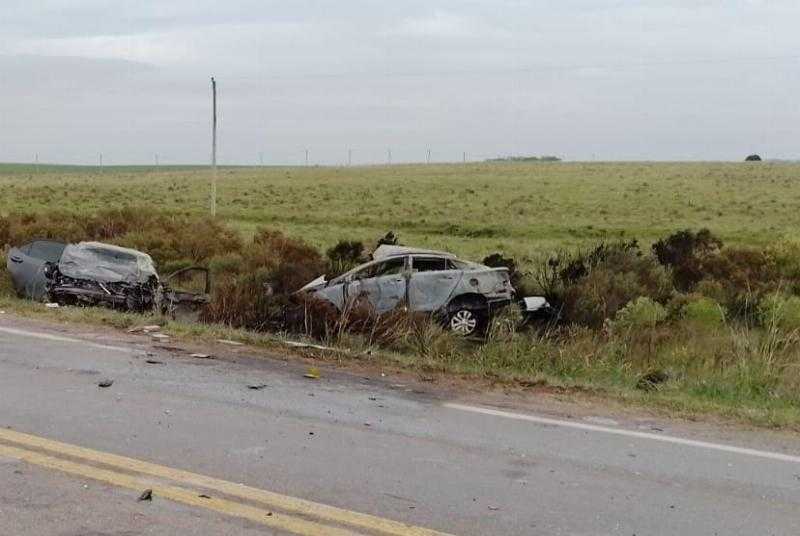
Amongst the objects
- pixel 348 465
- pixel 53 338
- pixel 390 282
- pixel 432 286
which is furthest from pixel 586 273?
pixel 348 465

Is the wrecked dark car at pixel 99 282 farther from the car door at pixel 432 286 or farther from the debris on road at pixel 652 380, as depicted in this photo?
the debris on road at pixel 652 380

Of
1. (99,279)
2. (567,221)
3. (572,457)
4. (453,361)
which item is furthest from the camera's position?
(567,221)

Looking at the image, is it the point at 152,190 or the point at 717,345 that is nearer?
the point at 717,345

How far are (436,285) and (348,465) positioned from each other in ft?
29.8

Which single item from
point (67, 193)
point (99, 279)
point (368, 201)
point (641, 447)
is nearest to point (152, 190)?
point (67, 193)

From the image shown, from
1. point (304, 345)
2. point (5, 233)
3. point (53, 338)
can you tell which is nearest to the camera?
point (53, 338)

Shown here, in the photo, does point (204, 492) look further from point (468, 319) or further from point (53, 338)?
point (468, 319)

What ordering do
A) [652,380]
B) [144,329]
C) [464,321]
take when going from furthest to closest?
1. [464,321]
2. [144,329]
3. [652,380]

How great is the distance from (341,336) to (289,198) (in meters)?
45.2

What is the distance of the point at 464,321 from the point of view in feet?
47.1

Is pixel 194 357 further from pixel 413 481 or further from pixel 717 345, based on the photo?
pixel 717 345

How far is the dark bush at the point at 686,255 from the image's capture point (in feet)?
63.3

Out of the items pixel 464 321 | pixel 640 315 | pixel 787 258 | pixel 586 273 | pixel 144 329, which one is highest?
pixel 787 258

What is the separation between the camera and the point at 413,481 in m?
5.23
